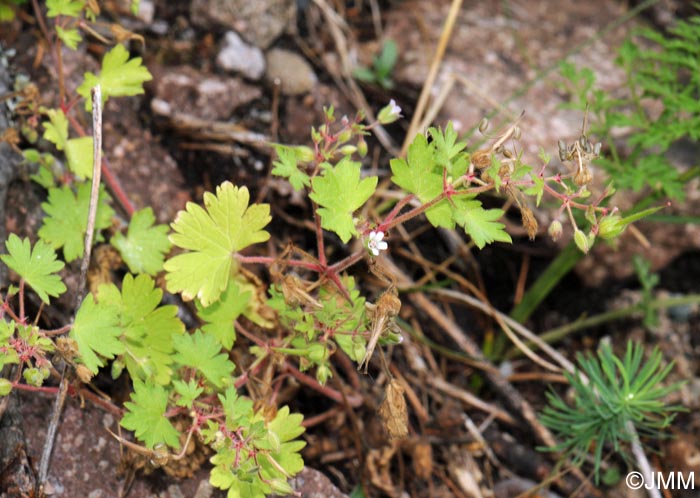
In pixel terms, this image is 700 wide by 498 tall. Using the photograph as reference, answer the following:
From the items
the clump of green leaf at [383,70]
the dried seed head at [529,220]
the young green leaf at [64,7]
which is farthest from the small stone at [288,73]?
the dried seed head at [529,220]

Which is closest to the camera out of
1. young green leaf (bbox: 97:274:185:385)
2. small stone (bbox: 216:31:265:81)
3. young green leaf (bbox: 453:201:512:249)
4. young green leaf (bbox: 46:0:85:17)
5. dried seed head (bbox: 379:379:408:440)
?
young green leaf (bbox: 453:201:512:249)

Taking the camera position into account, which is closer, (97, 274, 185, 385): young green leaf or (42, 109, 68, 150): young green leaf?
(97, 274, 185, 385): young green leaf

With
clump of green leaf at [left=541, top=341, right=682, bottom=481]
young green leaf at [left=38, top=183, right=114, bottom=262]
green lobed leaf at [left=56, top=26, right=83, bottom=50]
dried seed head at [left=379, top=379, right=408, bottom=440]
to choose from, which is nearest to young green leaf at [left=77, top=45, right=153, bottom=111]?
green lobed leaf at [left=56, top=26, right=83, bottom=50]

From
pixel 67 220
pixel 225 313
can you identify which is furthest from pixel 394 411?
pixel 67 220

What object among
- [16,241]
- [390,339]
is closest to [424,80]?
[390,339]

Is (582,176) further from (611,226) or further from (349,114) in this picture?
(349,114)

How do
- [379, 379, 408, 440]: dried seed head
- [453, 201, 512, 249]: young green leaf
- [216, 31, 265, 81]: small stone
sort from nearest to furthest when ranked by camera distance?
[453, 201, 512, 249]: young green leaf → [379, 379, 408, 440]: dried seed head → [216, 31, 265, 81]: small stone

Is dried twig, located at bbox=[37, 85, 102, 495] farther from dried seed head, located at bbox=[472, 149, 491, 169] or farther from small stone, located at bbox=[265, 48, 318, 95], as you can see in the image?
dried seed head, located at bbox=[472, 149, 491, 169]
